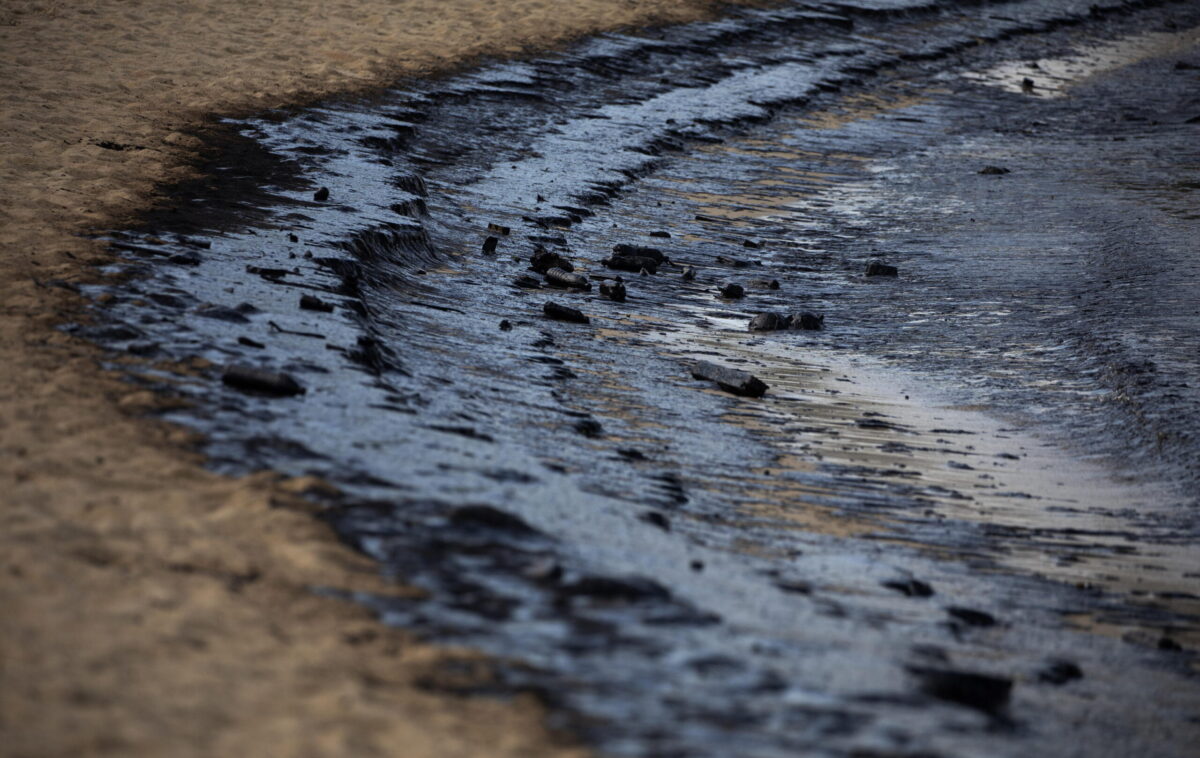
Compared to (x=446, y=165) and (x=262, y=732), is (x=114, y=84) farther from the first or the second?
(x=262, y=732)

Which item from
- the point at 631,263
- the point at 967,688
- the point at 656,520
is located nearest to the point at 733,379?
the point at 656,520

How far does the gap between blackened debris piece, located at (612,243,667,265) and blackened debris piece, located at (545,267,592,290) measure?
2.61 feet

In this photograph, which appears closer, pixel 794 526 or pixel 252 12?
pixel 794 526

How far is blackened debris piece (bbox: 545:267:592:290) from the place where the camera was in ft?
24.1

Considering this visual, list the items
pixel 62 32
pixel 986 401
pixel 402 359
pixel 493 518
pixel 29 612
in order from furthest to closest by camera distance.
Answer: pixel 62 32
pixel 986 401
pixel 402 359
pixel 493 518
pixel 29 612

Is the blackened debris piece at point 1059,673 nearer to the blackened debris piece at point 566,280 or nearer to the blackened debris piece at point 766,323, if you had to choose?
the blackened debris piece at point 766,323

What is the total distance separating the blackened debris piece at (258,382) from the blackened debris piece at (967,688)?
2.37 meters

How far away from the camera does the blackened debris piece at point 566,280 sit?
7.35m

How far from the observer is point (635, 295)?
24.6 ft

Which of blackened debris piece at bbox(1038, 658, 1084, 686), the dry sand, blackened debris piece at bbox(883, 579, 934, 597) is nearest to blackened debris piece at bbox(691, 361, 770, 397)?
blackened debris piece at bbox(883, 579, 934, 597)

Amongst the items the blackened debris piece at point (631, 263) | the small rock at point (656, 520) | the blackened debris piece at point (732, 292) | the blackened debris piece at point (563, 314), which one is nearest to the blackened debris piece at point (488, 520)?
the small rock at point (656, 520)

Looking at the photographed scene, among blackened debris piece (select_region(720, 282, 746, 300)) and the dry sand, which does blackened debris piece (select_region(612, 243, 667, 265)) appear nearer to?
blackened debris piece (select_region(720, 282, 746, 300))

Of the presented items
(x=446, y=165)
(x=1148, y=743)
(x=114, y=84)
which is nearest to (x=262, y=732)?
(x=1148, y=743)

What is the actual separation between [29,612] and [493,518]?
126 centimetres
